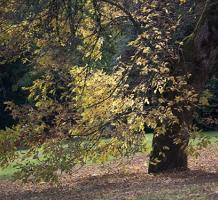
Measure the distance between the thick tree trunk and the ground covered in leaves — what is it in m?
0.49

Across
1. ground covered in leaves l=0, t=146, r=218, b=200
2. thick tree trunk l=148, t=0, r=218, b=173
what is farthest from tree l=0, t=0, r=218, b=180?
ground covered in leaves l=0, t=146, r=218, b=200

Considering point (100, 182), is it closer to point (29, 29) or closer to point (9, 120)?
point (29, 29)

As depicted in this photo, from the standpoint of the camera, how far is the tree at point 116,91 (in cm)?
1259

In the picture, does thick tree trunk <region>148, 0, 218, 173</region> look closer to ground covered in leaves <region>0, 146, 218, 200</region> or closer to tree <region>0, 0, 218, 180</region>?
tree <region>0, 0, 218, 180</region>

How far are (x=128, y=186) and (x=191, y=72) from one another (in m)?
3.47

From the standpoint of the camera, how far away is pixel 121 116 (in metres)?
13.4

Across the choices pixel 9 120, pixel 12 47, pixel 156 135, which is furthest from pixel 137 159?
pixel 9 120

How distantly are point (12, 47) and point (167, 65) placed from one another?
12.9ft

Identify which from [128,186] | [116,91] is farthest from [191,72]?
[128,186]

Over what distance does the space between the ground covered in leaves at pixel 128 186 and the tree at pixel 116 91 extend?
2.09 feet

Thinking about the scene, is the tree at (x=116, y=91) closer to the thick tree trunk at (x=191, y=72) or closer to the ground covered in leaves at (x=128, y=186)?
the thick tree trunk at (x=191, y=72)

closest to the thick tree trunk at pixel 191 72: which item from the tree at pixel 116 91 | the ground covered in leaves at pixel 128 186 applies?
the tree at pixel 116 91

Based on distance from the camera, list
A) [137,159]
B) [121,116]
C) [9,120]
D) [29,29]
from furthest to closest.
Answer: [9,120], [137,159], [121,116], [29,29]

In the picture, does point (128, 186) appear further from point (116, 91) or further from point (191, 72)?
point (191, 72)
